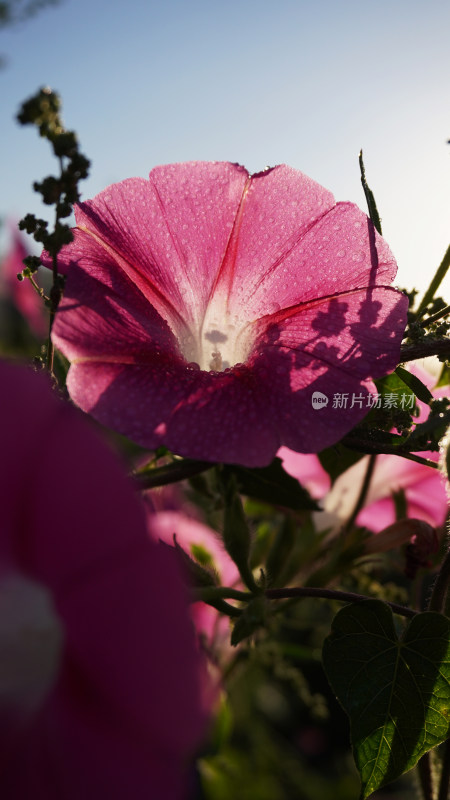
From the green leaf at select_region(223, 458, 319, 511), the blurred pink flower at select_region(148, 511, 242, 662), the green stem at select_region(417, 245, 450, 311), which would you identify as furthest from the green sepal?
the blurred pink flower at select_region(148, 511, 242, 662)

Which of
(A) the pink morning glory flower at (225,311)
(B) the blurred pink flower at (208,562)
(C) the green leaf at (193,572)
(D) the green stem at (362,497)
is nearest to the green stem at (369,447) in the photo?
(A) the pink morning glory flower at (225,311)

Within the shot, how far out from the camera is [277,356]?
2.02 ft

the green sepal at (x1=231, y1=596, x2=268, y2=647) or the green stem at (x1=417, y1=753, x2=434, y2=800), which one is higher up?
the green sepal at (x1=231, y1=596, x2=268, y2=647)

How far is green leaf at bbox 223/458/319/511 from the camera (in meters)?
0.67

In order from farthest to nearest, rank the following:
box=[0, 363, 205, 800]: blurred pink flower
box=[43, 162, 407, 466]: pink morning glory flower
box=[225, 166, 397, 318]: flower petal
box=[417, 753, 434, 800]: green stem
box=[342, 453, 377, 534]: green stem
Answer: box=[342, 453, 377, 534]: green stem
box=[417, 753, 434, 800]: green stem
box=[225, 166, 397, 318]: flower petal
box=[43, 162, 407, 466]: pink morning glory flower
box=[0, 363, 205, 800]: blurred pink flower

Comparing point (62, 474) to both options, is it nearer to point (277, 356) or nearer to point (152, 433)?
point (152, 433)

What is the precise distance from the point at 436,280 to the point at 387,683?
40cm

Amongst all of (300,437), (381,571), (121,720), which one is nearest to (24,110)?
(300,437)

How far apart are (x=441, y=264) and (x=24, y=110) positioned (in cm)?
43

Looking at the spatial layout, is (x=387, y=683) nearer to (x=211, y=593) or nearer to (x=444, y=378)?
(x=211, y=593)

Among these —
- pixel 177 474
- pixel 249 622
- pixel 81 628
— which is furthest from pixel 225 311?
pixel 81 628

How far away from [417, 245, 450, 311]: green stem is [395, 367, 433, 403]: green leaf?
0.31 feet

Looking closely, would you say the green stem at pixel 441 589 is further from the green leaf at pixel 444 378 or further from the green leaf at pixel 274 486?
the green leaf at pixel 444 378

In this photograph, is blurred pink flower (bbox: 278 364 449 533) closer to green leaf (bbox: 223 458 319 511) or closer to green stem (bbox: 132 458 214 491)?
green leaf (bbox: 223 458 319 511)
